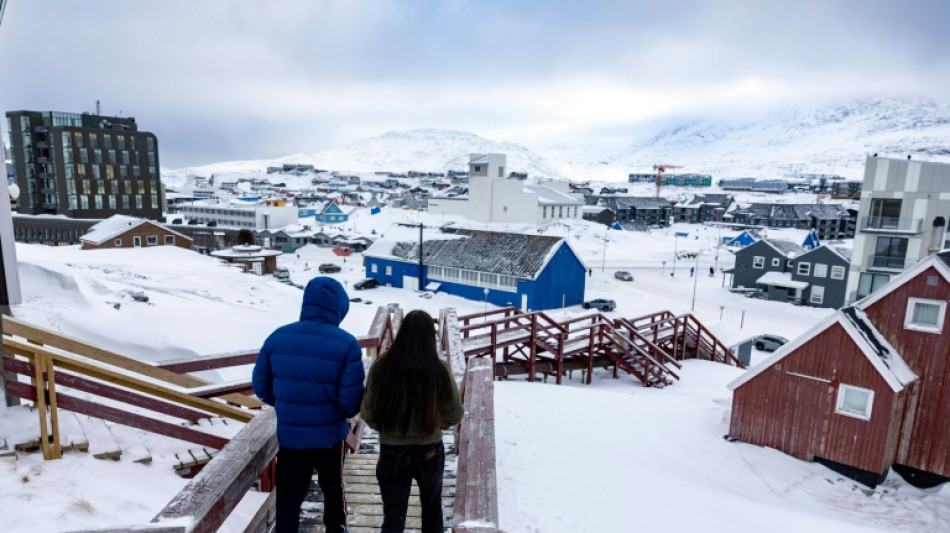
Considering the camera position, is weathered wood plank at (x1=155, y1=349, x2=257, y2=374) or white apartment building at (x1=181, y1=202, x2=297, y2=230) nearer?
weathered wood plank at (x1=155, y1=349, x2=257, y2=374)

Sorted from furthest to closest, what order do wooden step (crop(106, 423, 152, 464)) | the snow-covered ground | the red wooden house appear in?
the red wooden house
wooden step (crop(106, 423, 152, 464))
the snow-covered ground

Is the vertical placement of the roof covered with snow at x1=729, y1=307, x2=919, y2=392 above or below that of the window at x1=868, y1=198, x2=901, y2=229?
below

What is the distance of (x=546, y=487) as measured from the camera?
23.9 feet

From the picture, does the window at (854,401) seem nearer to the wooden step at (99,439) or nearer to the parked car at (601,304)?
the wooden step at (99,439)

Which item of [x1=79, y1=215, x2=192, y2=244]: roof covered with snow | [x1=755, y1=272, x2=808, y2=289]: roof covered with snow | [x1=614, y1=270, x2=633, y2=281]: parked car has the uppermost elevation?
[x1=79, y1=215, x2=192, y2=244]: roof covered with snow

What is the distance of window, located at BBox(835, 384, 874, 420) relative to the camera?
13.8 meters

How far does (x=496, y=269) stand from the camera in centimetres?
3872

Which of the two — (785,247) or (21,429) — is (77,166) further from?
(785,247)

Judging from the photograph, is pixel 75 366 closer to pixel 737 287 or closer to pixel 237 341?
pixel 237 341

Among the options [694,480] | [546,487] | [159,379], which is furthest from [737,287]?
[159,379]

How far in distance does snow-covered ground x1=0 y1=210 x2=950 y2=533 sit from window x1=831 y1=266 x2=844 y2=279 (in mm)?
27573

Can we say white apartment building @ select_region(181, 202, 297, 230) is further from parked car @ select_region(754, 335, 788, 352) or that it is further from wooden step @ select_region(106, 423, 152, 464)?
wooden step @ select_region(106, 423, 152, 464)

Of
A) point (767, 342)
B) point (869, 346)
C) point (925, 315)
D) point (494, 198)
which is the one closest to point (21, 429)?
point (869, 346)

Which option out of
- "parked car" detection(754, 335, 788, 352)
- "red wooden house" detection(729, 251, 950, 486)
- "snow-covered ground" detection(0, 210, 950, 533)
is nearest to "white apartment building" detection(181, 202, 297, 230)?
"snow-covered ground" detection(0, 210, 950, 533)
